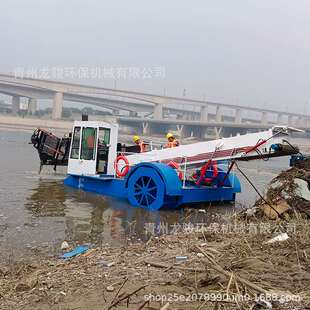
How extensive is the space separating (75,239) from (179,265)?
10.7 feet

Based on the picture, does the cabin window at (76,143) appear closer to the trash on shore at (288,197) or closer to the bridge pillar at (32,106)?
the trash on shore at (288,197)

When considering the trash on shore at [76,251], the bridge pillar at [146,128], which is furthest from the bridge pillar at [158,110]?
the trash on shore at [76,251]

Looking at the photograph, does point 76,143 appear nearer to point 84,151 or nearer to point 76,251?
point 84,151

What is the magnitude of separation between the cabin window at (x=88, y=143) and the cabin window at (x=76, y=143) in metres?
0.19

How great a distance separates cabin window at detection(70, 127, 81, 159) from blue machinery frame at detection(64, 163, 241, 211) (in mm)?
1062

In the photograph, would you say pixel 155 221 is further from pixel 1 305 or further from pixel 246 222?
→ pixel 1 305

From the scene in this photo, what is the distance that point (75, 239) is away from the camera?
818cm

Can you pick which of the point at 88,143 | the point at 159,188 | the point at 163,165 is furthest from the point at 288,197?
the point at 88,143

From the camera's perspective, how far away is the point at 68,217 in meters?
10.2

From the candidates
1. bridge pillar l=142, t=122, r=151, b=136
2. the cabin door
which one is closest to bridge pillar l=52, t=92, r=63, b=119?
bridge pillar l=142, t=122, r=151, b=136

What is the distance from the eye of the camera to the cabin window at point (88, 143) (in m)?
14.0

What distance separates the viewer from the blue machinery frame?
38.2ft

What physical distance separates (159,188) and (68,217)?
260cm

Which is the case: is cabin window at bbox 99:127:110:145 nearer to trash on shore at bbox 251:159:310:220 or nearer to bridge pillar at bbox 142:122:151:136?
trash on shore at bbox 251:159:310:220
